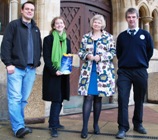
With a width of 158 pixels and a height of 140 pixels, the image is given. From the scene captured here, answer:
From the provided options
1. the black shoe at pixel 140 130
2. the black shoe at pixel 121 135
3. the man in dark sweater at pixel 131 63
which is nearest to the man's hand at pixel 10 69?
the man in dark sweater at pixel 131 63

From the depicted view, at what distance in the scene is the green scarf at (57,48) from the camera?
354cm

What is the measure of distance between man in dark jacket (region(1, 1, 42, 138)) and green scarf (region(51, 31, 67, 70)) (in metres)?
0.23

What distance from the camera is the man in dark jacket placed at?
339 centimetres

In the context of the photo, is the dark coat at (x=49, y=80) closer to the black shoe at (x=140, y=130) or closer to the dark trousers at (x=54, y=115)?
the dark trousers at (x=54, y=115)

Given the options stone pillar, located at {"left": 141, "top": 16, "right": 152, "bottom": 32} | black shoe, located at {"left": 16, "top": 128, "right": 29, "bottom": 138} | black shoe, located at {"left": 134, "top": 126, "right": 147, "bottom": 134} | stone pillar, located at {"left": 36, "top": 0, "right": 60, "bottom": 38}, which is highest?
stone pillar, located at {"left": 141, "top": 16, "right": 152, "bottom": 32}

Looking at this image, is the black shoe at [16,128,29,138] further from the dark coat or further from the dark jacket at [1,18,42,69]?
the dark jacket at [1,18,42,69]

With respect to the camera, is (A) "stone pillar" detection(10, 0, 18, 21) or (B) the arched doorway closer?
(A) "stone pillar" detection(10, 0, 18, 21)

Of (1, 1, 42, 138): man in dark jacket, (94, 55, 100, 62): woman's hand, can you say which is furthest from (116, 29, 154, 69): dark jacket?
(1, 1, 42, 138): man in dark jacket

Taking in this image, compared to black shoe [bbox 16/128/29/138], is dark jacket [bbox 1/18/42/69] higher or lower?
higher

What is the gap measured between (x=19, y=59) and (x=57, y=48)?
0.50 metres

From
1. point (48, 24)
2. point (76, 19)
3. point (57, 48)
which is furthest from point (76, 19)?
point (57, 48)

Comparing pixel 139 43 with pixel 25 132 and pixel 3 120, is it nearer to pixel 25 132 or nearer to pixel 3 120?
pixel 25 132

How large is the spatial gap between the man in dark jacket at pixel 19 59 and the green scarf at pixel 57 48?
0.23 metres

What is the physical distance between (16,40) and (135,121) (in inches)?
Answer: 77.8
